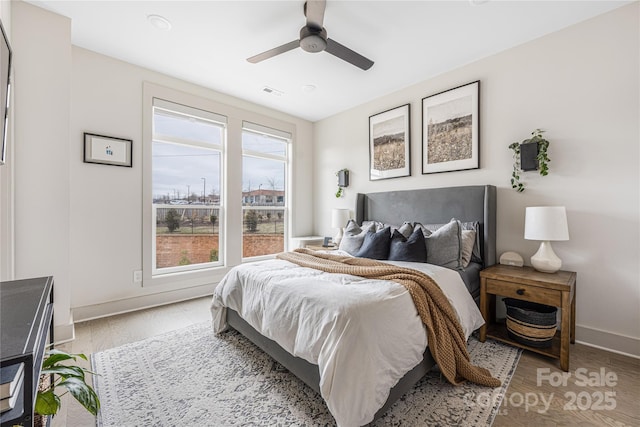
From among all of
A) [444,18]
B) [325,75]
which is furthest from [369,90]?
[444,18]

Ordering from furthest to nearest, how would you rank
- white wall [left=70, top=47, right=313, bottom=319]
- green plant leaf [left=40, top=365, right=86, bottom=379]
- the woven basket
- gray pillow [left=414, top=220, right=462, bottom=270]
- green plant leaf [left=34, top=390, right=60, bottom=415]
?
white wall [left=70, top=47, right=313, bottom=319] < gray pillow [left=414, top=220, right=462, bottom=270] < the woven basket < green plant leaf [left=40, top=365, right=86, bottom=379] < green plant leaf [left=34, top=390, right=60, bottom=415]

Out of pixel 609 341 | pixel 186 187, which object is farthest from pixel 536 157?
pixel 186 187

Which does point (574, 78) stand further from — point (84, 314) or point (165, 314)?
point (84, 314)

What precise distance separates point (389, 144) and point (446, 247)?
1.83 metres

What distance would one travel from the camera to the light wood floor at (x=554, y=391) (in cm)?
155

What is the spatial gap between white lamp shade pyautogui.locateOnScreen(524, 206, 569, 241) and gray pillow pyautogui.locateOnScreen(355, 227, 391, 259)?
1189mm

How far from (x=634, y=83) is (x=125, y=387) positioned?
4413 mm

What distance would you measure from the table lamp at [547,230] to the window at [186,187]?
3.63 metres

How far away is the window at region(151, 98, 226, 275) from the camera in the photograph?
3488 mm

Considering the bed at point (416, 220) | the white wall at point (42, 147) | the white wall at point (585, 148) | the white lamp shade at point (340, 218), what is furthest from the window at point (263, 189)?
the white wall at point (585, 148)

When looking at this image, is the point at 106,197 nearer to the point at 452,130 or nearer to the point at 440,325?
the point at 440,325

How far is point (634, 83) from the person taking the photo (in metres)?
2.19

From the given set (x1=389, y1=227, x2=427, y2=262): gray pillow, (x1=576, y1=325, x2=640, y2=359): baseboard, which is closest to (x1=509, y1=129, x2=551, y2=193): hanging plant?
(x1=389, y1=227, x2=427, y2=262): gray pillow

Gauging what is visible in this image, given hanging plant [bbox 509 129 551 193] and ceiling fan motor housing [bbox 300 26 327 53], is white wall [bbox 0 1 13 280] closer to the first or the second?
ceiling fan motor housing [bbox 300 26 327 53]
